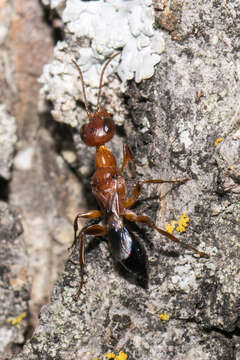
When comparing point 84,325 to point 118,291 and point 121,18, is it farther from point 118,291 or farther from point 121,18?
point 121,18

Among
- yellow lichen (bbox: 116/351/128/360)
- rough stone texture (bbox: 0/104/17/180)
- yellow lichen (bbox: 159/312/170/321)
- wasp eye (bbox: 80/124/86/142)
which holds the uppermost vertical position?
rough stone texture (bbox: 0/104/17/180)

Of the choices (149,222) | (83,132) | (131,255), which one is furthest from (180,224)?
(83,132)

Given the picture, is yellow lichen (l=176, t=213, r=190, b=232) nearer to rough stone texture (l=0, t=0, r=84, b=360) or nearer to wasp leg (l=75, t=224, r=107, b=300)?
wasp leg (l=75, t=224, r=107, b=300)

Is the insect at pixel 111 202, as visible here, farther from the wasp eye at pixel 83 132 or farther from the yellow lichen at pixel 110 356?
the yellow lichen at pixel 110 356

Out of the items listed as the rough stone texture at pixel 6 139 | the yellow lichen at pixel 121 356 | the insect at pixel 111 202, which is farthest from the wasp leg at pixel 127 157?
the yellow lichen at pixel 121 356

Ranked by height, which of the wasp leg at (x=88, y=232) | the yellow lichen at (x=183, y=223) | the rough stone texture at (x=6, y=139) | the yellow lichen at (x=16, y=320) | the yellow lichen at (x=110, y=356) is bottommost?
the yellow lichen at (x=110, y=356)

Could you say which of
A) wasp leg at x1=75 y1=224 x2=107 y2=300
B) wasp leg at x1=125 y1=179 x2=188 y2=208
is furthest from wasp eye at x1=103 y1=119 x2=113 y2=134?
wasp leg at x1=75 y1=224 x2=107 y2=300
